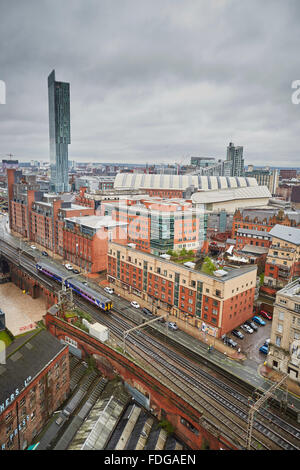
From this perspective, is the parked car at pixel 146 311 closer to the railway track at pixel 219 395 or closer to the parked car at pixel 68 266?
the railway track at pixel 219 395

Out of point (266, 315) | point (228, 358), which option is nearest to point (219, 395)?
point (228, 358)

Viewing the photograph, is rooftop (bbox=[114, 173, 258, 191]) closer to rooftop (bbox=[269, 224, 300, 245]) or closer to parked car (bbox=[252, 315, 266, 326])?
rooftop (bbox=[269, 224, 300, 245])

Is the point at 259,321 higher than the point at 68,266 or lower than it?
lower

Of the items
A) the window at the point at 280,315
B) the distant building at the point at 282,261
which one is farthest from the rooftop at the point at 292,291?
the distant building at the point at 282,261

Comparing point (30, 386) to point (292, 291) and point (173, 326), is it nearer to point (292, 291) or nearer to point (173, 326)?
point (173, 326)
